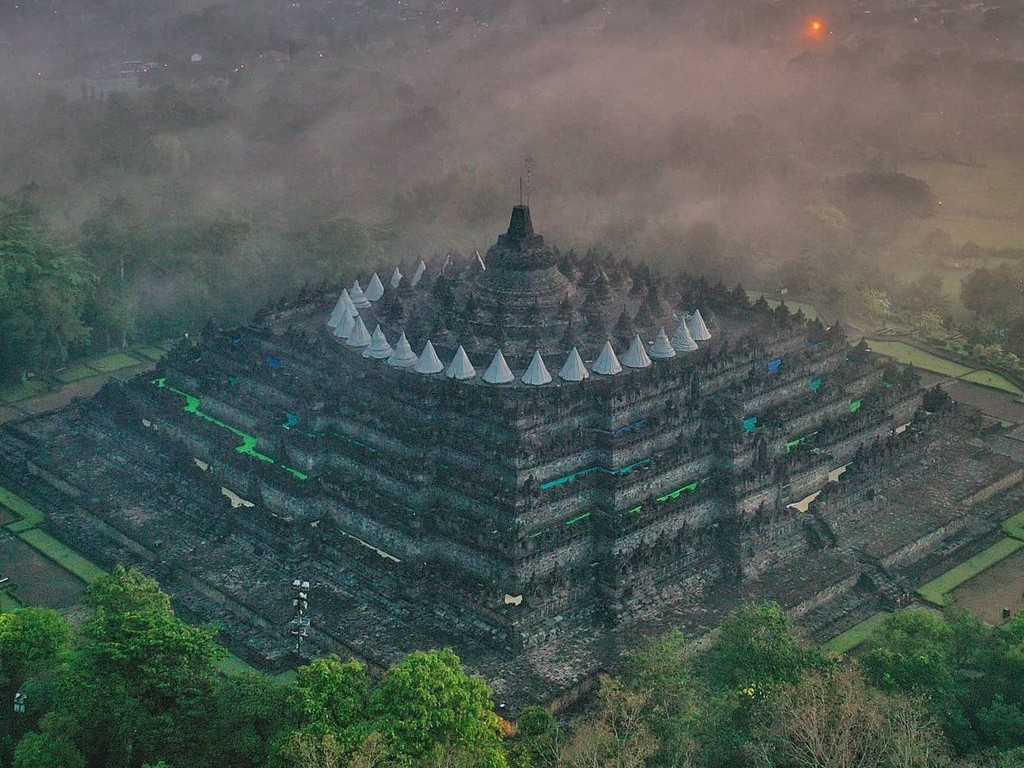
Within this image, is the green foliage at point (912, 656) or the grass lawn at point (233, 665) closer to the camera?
Answer: the green foliage at point (912, 656)

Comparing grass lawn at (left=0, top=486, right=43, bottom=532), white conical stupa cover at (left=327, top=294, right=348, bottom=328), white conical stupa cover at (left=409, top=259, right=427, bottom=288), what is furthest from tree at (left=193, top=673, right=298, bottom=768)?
white conical stupa cover at (left=409, top=259, right=427, bottom=288)

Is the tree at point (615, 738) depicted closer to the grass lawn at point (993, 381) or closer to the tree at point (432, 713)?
the tree at point (432, 713)

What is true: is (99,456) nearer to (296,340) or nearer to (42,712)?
(296,340)

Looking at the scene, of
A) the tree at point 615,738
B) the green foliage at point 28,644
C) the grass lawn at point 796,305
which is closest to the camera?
the tree at point 615,738

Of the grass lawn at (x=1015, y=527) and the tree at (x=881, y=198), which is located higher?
the tree at (x=881, y=198)

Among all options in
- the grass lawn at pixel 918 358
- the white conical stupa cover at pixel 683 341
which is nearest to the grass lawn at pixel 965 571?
the white conical stupa cover at pixel 683 341
